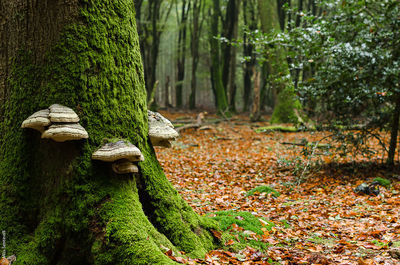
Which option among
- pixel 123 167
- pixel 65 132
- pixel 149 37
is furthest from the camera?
pixel 149 37

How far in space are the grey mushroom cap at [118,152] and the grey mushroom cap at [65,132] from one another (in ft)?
0.60

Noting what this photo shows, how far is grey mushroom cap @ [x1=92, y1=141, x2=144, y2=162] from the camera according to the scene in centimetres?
253

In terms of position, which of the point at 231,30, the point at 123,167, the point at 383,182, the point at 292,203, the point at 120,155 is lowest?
the point at 292,203

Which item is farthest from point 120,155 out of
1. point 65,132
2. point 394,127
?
point 394,127

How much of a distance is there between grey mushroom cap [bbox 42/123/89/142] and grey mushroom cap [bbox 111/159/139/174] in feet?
1.15

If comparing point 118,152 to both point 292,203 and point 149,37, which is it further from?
point 149,37

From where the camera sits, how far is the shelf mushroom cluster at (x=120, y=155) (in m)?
2.53

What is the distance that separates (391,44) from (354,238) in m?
5.64

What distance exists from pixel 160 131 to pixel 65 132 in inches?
40.4

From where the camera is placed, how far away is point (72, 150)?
8.87 feet

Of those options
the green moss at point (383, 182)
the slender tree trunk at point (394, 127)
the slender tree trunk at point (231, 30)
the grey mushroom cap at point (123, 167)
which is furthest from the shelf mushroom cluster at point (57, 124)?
the slender tree trunk at point (231, 30)

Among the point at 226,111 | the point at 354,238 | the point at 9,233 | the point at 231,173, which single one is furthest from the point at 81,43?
the point at 226,111

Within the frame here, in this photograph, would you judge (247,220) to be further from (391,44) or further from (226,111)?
(226,111)

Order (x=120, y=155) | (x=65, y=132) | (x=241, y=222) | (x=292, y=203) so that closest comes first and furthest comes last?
(x=65, y=132)
(x=120, y=155)
(x=241, y=222)
(x=292, y=203)
